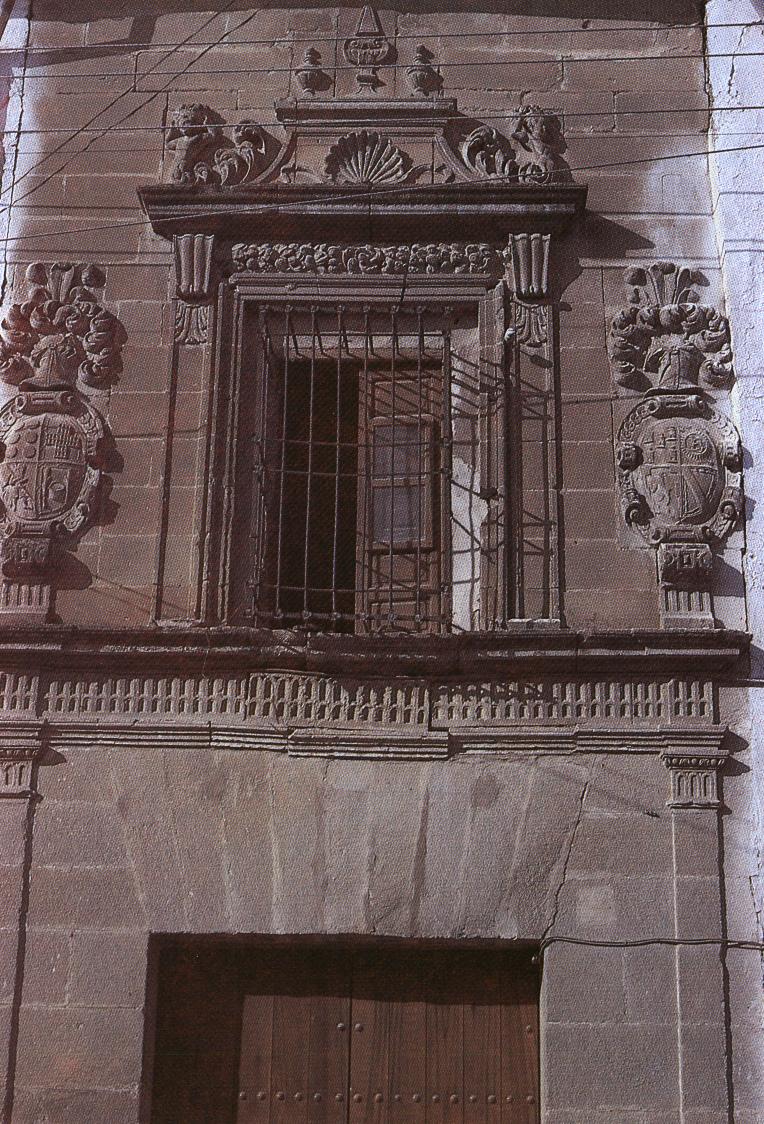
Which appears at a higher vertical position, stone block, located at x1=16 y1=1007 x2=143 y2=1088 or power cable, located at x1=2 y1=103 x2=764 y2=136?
power cable, located at x1=2 y1=103 x2=764 y2=136

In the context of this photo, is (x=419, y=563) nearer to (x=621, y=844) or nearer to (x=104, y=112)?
(x=621, y=844)

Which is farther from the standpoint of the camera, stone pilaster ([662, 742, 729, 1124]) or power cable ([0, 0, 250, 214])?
power cable ([0, 0, 250, 214])

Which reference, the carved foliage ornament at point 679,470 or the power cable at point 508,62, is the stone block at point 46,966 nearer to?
the carved foliage ornament at point 679,470

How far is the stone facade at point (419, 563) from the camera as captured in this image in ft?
20.9

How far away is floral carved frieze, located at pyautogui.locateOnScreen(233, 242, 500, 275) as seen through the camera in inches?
298

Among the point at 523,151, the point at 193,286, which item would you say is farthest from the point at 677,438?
the point at 193,286

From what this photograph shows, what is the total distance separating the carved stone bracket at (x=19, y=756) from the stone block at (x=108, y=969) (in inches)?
28.9

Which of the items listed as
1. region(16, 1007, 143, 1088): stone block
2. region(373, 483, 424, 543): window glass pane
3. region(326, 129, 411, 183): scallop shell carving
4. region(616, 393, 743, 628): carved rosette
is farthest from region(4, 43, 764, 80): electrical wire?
region(16, 1007, 143, 1088): stone block

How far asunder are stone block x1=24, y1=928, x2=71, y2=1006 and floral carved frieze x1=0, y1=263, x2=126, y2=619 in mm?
1494

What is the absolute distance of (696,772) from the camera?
6.59m

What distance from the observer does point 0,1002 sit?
6301 mm

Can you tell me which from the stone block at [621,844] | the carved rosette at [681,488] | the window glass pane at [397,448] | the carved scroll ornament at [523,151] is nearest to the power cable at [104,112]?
the carved scroll ornament at [523,151]

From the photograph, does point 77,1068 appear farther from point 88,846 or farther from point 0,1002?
point 88,846

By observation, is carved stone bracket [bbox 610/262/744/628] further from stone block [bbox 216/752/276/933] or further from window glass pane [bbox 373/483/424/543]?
stone block [bbox 216/752/276/933]
